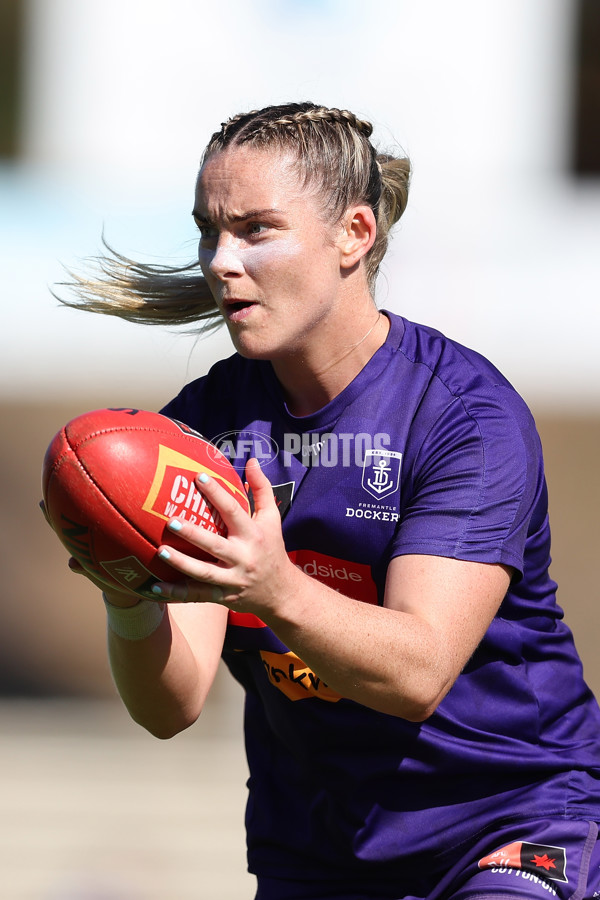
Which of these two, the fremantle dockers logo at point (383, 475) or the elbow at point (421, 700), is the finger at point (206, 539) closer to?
the elbow at point (421, 700)

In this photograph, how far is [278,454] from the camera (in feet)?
9.08

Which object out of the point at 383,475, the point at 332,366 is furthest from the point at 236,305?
the point at 383,475

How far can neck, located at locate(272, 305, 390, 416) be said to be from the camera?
2752 millimetres

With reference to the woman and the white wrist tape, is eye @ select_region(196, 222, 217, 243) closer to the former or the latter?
the woman

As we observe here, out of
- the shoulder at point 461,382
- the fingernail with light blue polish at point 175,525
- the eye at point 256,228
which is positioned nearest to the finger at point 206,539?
the fingernail with light blue polish at point 175,525

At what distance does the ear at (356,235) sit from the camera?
276cm

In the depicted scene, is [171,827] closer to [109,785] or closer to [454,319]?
[109,785]

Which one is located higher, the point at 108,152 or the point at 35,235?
the point at 108,152

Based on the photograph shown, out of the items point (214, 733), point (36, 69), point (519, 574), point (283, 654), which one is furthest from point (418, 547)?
point (36, 69)

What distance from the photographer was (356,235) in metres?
2.80

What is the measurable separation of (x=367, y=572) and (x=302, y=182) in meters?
0.89

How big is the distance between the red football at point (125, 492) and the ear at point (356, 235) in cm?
67

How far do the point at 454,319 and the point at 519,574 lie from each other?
16.1ft

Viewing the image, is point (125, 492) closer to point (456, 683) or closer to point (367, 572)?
point (367, 572)
